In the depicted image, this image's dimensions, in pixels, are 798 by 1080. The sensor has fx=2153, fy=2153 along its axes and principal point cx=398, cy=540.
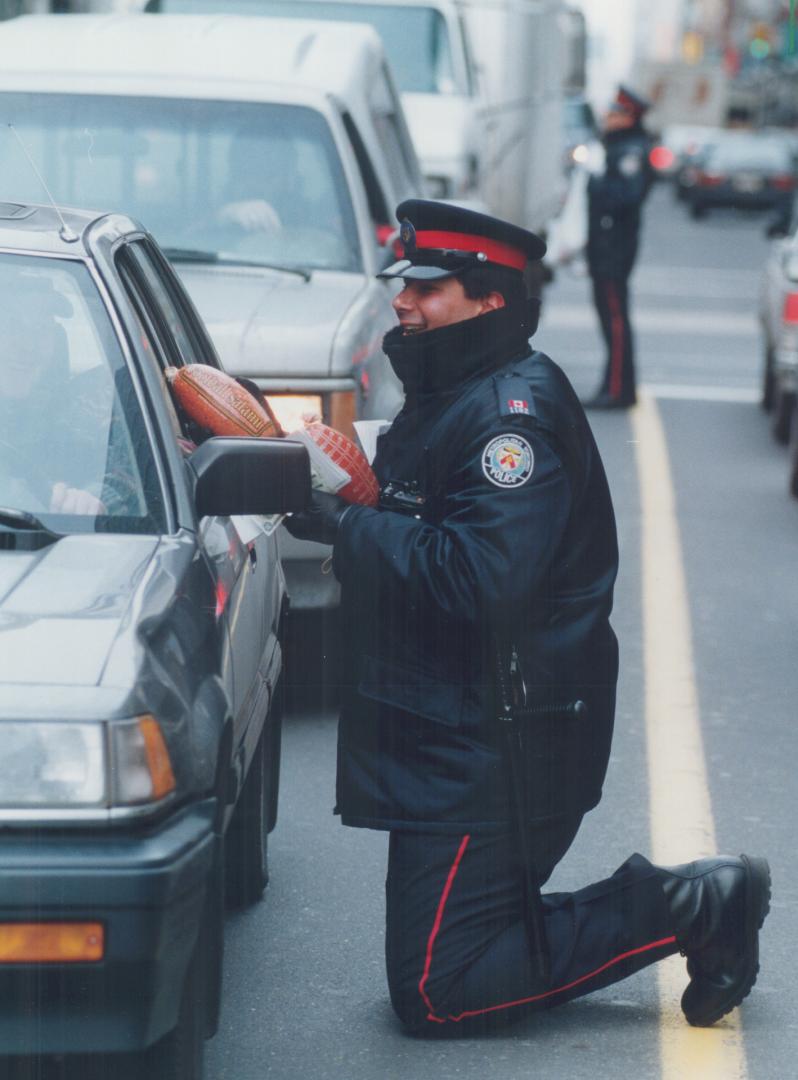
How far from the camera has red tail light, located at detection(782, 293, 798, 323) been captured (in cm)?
1269

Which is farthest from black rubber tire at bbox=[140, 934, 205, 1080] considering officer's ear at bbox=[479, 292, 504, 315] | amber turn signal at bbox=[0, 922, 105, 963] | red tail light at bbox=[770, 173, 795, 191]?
red tail light at bbox=[770, 173, 795, 191]

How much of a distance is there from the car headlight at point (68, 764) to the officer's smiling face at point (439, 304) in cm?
142

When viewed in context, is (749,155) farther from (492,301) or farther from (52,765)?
(52,765)

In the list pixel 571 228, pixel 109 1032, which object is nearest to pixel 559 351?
pixel 571 228

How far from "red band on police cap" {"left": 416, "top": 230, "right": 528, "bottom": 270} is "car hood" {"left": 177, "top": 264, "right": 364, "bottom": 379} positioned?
207 centimetres

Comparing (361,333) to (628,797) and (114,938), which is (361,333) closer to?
(628,797)

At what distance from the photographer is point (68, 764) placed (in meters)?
3.08

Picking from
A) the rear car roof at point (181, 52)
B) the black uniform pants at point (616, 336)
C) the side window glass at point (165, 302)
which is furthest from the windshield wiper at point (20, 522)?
the black uniform pants at point (616, 336)

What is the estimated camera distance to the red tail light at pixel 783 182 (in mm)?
47375

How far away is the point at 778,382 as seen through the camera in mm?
14000

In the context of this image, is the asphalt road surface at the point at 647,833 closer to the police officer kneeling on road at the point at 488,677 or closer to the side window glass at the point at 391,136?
the police officer kneeling on road at the point at 488,677

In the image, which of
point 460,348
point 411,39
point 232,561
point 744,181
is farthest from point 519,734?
point 744,181

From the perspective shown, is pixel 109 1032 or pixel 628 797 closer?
pixel 109 1032

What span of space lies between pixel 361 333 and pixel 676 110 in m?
71.4
